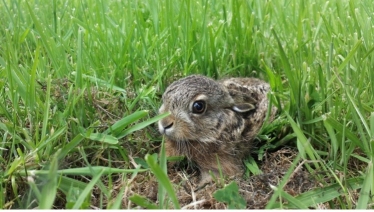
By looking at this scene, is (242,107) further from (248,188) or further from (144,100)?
(248,188)

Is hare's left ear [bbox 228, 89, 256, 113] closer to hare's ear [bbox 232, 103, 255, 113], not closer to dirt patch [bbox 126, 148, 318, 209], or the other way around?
hare's ear [bbox 232, 103, 255, 113]

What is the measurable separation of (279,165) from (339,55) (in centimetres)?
107

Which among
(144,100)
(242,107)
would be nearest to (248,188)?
(242,107)

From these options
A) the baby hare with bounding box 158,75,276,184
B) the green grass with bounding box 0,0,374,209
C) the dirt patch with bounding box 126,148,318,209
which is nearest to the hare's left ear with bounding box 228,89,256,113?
the baby hare with bounding box 158,75,276,184

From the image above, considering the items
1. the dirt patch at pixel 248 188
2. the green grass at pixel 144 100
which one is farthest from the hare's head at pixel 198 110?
the dirt patch at pixel 248 188

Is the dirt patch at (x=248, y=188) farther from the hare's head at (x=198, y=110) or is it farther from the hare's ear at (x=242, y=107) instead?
the hare's ear at (x=242, y=107)

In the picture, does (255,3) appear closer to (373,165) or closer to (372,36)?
(372,36)

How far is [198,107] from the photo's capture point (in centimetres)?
336

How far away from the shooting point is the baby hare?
10.7 feet

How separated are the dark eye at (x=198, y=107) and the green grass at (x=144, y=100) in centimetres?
30

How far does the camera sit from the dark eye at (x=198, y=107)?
3345 millimetres

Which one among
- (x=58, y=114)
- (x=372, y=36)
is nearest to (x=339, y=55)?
(x=372, y=36)

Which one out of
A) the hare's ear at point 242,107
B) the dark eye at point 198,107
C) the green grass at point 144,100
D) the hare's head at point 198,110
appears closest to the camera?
the green grass at point 144,100

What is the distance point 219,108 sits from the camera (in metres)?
3.47
